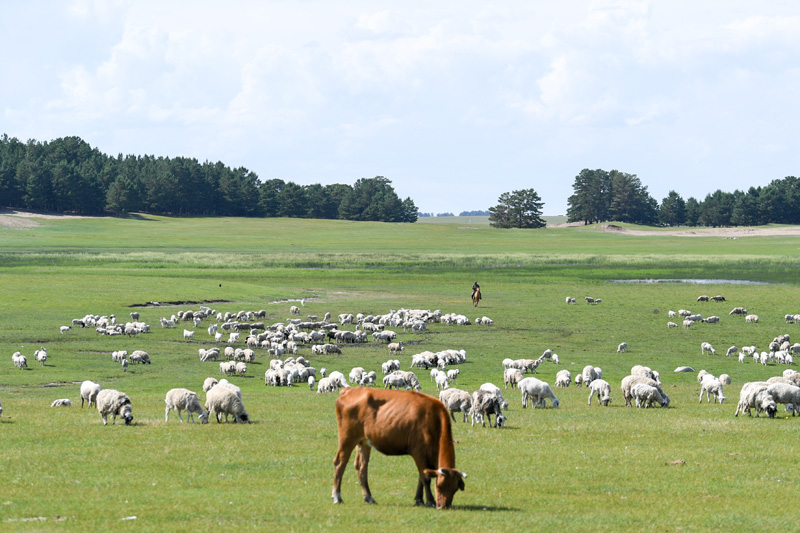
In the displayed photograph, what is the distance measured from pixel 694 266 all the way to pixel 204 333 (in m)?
83.8

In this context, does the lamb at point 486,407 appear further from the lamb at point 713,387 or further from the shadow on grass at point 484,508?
the lamb at point 713,387

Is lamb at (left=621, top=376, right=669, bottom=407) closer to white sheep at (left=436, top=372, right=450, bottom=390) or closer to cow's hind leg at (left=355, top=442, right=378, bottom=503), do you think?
white sheep at (left=436, top=372, right=450, bottom=390)

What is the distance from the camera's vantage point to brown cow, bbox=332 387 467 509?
49.9ft

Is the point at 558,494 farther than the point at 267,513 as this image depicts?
Yes

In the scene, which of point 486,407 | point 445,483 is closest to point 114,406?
point 486,407

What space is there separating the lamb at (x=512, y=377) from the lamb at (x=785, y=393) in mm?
11516

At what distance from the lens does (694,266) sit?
397 ft

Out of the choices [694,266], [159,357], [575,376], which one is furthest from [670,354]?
[694,266]

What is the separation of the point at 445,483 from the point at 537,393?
16422 millimetres

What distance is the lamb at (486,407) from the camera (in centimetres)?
2605

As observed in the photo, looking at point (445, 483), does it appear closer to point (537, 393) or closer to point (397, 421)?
point (397, 421)

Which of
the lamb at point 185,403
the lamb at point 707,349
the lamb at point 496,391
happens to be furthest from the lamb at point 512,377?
the lamb at point 707,349

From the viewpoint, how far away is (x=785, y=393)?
93.2ft

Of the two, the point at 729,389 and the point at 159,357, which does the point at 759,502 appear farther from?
the point at 159,357
